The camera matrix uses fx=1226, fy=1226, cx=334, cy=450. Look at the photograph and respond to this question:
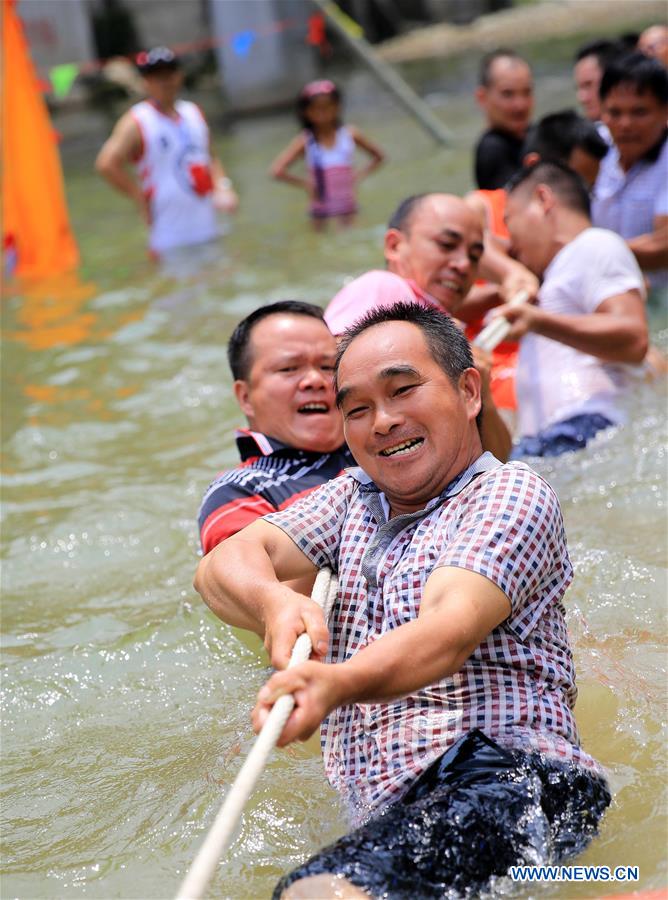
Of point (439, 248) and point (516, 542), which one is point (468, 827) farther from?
point (439, 248)

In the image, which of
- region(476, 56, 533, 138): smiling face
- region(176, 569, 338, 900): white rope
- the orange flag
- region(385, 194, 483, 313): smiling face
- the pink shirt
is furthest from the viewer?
the orange flag

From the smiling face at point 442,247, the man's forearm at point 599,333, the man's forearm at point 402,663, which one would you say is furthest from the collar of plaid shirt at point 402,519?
the man's forearm at point 599,333

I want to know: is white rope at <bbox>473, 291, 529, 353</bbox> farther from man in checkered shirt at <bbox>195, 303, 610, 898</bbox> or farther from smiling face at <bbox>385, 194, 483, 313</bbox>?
man in checkered shirt at <bbox>195, 303, 610, 898</bbox>

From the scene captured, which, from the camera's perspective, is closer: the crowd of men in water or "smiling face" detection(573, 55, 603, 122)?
the crowd of men in water

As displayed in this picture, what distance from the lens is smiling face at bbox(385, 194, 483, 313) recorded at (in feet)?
14.6

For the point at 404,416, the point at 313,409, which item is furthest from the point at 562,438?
the point at 404,416

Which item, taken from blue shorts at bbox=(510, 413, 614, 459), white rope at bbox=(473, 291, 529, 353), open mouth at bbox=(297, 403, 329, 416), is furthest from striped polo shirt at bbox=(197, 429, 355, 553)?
blue shorts at bbox=(510, 413, 614, 459)

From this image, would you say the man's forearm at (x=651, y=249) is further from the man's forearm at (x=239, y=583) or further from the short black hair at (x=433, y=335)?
the man's forearm at (x=239, y=583)

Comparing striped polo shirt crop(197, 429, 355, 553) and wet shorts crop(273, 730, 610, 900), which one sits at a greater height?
striped polo shirt crop(197, 429, 355, 553)

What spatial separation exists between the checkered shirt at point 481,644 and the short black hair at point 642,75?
12.6 feet

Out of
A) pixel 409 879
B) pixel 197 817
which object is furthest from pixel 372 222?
pixel 409 879

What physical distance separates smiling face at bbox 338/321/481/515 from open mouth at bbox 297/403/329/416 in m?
1.01

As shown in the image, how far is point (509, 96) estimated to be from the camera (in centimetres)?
705

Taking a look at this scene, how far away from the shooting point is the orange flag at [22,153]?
878 cm
